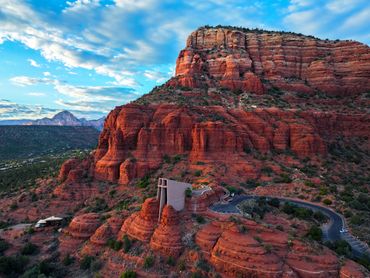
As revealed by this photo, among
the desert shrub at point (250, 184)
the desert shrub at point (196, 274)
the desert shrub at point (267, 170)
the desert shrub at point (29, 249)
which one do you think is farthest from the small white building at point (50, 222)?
the desert shrub at point (267, 170)

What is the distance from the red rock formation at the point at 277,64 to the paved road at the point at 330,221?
30.8 meters

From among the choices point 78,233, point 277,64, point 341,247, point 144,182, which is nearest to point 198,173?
point 144,182

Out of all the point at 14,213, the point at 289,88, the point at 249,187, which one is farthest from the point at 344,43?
the point at 14,213

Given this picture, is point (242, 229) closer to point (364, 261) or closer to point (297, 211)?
point (364, 261)

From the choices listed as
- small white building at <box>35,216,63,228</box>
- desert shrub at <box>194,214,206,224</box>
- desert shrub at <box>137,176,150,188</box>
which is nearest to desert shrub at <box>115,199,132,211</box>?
desert shrub at <box>137,176,150,188</box>

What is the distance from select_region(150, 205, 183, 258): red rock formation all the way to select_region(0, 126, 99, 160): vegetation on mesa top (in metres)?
126

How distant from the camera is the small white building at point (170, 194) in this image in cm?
3247

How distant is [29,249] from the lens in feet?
120

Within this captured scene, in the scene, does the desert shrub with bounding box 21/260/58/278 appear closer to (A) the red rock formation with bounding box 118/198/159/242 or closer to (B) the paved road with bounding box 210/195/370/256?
(A) the red rock formation with bounding box 118/198/159/242

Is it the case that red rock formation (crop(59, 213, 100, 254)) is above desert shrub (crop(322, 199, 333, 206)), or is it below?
below

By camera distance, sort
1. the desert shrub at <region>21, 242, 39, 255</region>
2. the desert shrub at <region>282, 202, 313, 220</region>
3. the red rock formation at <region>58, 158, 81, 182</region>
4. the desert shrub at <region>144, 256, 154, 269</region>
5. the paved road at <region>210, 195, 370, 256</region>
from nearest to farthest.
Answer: the desert shrub at <region>144, 256, 154, 269</region> < the paved road at <region>210, 195, 370, 256</region> < the desert shrub at <region>282, 202, 313, 220</region> < the desert shrub at <region>21, 242, 39, 255</region> < the red rock formation at <region>58, 158, 81, 182</region>

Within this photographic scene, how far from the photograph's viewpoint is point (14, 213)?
47719 mm

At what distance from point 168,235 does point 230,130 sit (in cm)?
2570

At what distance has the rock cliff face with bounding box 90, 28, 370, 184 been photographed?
51.1 metres
